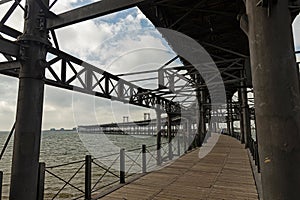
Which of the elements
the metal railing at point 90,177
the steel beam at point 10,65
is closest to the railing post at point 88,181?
the metal railing at point 90,177

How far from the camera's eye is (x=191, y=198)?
18.0ft

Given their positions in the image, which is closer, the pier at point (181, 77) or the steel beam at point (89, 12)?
the pier at point (181, 77)

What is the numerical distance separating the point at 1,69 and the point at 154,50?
20.7 feet

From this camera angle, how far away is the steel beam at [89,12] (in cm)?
396

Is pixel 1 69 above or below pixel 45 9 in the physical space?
below

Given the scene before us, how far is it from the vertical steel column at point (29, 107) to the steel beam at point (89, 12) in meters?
0.31

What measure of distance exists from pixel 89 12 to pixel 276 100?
3.68m

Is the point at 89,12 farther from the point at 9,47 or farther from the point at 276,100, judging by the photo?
the point at 276,100

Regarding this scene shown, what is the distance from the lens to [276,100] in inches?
80.7

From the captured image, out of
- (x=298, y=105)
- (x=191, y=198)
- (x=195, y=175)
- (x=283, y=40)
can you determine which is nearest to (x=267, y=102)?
(x=298, y=105)

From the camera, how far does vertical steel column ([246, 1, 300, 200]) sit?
77.7 inches

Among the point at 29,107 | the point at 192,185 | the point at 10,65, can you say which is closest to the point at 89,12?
the point at 10,65

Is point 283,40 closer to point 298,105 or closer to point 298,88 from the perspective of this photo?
point 298,88

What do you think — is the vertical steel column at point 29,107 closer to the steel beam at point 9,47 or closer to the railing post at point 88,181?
the steel beam at point 9,47
